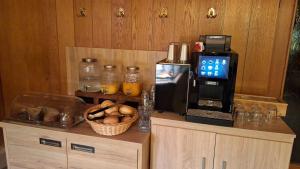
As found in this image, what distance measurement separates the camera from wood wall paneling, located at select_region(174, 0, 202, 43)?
1904 mm

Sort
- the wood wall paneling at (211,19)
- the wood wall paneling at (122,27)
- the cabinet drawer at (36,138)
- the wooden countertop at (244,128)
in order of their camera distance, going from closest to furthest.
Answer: the wooden countertop at (244,128) → the cabinet drawer at (36,138) → the wood wall paneling at (211,19) → the wood wall paneling at (122,27)

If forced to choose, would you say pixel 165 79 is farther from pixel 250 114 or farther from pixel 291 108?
pixel 291 108

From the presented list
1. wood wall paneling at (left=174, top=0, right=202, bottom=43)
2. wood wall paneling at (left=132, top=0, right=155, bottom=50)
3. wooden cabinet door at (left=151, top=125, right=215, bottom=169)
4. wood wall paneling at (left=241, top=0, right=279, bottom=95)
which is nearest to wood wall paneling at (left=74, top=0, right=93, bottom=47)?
wood wall paneling at (left=132, top=0, right=155, bottom=50)

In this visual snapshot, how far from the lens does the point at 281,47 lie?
5.86 feet

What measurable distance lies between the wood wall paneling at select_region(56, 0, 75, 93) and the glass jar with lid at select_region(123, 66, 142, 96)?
2.16 ft

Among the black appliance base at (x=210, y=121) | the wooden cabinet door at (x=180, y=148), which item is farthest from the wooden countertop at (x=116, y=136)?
the black appliance base at (x=210, y=121)

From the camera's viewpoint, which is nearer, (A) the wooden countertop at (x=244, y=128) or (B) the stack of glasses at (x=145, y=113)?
(A) the wooden countertop at (x=244, y=128)

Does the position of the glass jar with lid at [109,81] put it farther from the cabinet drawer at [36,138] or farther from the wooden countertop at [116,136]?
the cabinet drawer at [36,138]

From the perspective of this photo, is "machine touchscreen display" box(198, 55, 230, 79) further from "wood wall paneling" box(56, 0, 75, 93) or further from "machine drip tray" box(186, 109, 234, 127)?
"wood wall paneling" box(56, 0, 75, 93)

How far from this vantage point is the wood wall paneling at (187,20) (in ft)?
6.25

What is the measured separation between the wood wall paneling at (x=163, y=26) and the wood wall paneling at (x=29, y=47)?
1.01 meters

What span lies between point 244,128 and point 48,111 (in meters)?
1.36

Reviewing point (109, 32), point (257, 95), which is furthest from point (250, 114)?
point (109, 32)

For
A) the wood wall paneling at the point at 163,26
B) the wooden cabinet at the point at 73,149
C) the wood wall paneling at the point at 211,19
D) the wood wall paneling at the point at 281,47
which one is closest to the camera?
the wooden cabinet at the point at 73,149
